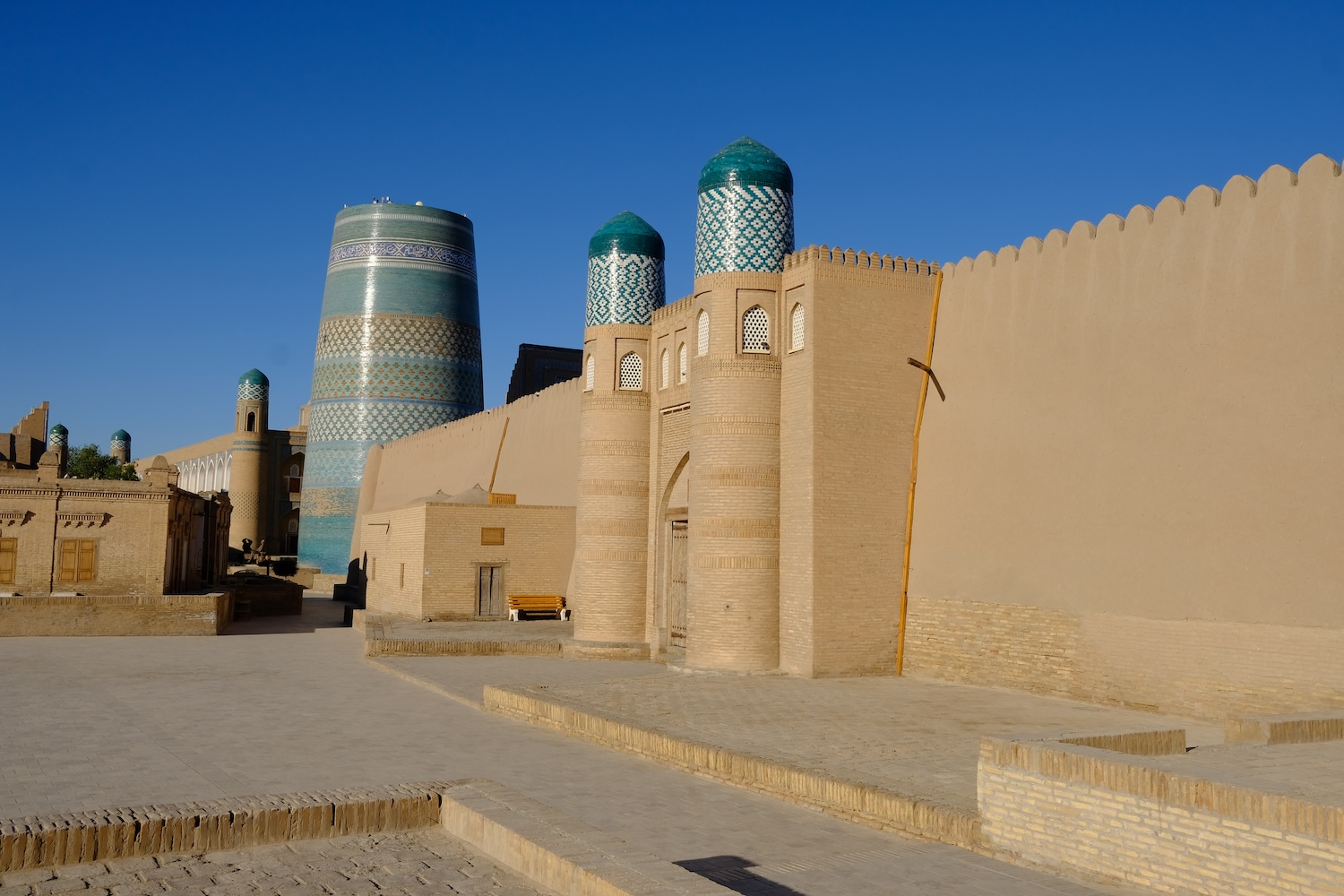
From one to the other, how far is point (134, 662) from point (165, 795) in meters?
8.30

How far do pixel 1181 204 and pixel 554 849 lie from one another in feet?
26.0

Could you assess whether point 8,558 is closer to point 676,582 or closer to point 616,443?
point 616,443

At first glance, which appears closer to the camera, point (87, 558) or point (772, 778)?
point (772, 778)

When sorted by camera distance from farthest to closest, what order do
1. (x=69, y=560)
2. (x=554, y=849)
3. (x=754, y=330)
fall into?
(x=69, y=560), (x=754, y=330), (x=554, y=849)

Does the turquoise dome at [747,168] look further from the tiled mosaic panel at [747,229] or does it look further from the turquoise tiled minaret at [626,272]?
the turquoise tiled minaret at [626,272]

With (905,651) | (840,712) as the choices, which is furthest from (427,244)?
(840,712)

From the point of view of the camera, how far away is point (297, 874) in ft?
16.7

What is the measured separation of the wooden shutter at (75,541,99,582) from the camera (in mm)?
18062

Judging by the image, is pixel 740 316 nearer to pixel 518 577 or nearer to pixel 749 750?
pixel 749 750

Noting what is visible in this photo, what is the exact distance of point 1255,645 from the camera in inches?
344

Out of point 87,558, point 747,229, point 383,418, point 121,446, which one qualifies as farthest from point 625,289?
point 121,446

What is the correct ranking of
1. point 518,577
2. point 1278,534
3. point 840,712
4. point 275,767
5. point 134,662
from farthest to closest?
point 518,577 < point 134,662 < point 840,712 < point 1278,534 < point 275,767

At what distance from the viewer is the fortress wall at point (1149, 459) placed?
8641 mm

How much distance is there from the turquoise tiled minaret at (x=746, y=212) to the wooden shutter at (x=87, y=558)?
10.7 m
